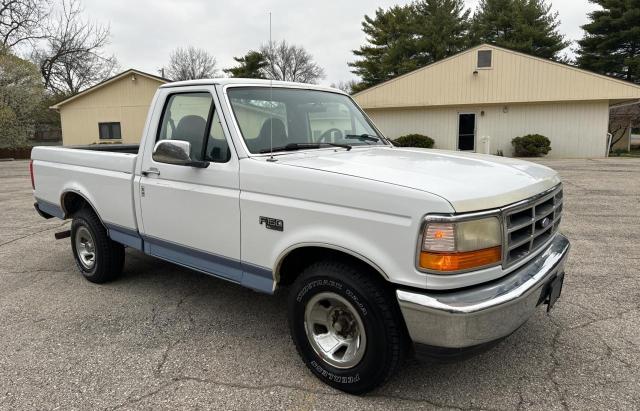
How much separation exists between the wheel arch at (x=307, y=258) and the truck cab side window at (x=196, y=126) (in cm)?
88

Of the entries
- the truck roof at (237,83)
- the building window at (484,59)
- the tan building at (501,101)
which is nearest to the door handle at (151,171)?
the truck roof at (237,83)

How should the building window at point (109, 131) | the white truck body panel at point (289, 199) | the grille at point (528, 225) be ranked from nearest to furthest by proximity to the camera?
the white truck body panel at point (289, 199)
the grille at point (528, 225)
the building window at point (109, 131)

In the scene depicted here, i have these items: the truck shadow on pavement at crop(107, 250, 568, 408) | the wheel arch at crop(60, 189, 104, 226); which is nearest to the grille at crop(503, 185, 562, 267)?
the truck shadow on pavement at crop(107, 250, 568, 408)

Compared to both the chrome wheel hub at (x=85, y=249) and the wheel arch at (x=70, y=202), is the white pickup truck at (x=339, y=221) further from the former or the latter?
the wheel arch at (x=70, y=202)

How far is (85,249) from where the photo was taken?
5.23m

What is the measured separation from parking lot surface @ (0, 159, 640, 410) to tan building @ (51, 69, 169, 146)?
2381 cm

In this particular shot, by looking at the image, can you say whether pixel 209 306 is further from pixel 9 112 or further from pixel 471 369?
pixel 9 112

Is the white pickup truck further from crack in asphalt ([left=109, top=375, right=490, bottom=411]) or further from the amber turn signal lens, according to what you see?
crack in asphalt ([left=109, top=375, right=490, bottom=411])

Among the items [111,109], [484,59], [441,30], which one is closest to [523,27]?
[441,30]

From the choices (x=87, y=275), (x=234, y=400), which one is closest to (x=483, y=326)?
(x=234, y=400)

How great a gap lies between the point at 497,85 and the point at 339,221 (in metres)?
22.3

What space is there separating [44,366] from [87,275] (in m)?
1.91

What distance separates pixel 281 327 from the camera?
3949mm

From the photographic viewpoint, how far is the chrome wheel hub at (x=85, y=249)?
509 centimetres
